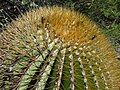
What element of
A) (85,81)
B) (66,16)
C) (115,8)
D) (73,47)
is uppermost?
(115,8)

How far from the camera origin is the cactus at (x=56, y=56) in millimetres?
2463

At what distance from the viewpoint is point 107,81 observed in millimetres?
2605

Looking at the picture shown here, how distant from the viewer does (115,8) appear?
406 centimetres

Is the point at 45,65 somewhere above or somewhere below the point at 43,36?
below

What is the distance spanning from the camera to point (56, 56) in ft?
8.26

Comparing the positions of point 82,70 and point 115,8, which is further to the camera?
point 115,8

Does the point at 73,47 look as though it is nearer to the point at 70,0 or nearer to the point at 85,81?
the point at 85,81

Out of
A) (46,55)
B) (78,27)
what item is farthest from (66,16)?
(46,55)

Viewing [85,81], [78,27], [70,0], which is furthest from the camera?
[70,0]

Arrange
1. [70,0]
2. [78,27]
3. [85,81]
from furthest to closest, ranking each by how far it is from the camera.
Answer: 1. [70,0]
2. [78,27]
3. [85,81]

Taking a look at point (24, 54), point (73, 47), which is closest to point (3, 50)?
point (24, 54)

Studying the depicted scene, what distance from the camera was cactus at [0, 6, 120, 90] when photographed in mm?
2463

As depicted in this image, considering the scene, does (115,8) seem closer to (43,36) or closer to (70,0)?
(70,0)

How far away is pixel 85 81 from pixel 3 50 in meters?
0.54
